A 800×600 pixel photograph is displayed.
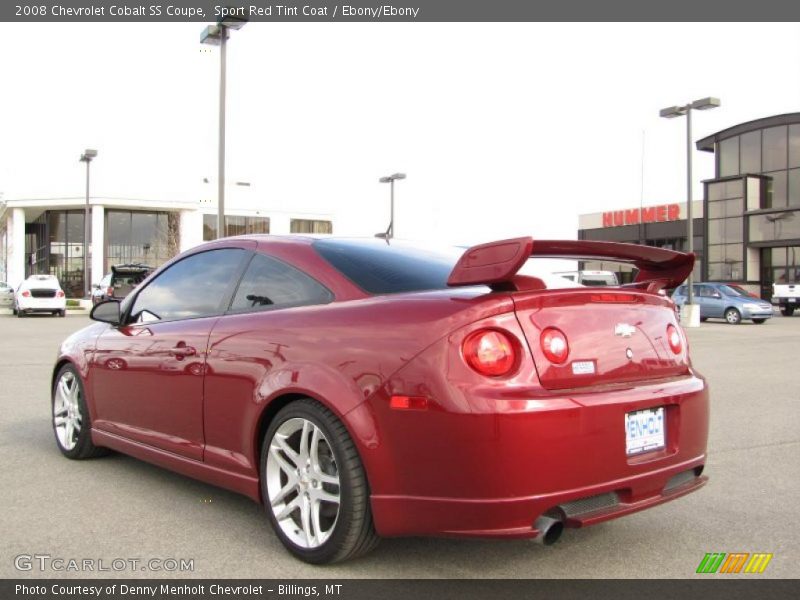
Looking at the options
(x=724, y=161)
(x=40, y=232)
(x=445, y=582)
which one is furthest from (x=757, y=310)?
(x=40, y=232)

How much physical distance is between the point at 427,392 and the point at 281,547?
1.23m

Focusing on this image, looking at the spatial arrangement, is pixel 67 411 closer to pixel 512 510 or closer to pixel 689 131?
pixel 512 510

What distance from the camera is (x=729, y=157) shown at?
46125 mm

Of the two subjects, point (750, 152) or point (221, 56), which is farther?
point (750, 152)

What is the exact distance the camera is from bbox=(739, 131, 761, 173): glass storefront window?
44.6 metres

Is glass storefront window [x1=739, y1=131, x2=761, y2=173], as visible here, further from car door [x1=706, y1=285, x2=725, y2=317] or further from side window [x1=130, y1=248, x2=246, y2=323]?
side window [x1=130, y1=248, x2=246, y2=323]

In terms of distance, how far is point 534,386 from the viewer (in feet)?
9.96

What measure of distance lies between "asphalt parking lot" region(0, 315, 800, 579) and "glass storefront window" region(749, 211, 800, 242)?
40202 mm

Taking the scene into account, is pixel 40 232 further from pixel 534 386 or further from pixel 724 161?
pixel 534 386

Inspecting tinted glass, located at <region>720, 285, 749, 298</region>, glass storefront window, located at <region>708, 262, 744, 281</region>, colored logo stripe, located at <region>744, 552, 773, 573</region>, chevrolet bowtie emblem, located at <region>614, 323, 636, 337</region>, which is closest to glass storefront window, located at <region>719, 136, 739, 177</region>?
glass storefront window, located at <region>708, 262, 744, 281</region>

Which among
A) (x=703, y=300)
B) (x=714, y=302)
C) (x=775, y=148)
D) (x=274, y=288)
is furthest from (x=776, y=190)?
(x=274, y=288)


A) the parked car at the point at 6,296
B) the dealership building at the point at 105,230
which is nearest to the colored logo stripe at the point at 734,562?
the parked car at the point at 6,296

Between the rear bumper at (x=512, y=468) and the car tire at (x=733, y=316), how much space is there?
84.7ft

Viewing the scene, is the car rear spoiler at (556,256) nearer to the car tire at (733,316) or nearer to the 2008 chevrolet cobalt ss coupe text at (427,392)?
the 2008 chevrolet cobalt ss coupe text at (427,392)
